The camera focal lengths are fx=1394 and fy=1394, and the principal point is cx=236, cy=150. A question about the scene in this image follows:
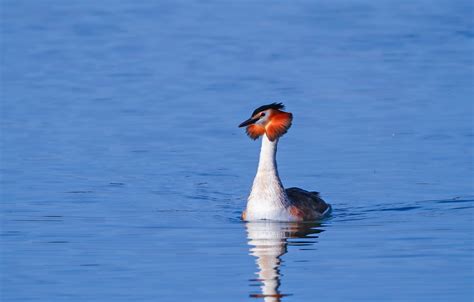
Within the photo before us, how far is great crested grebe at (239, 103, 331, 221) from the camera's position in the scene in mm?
18984

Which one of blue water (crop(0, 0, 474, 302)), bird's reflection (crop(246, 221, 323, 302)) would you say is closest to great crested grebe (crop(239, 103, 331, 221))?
bird's reflection (crop(246, 221, 323, 302))

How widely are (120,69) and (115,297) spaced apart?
1757 cm

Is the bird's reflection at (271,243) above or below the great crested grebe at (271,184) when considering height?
below

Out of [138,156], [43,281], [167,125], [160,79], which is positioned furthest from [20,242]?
[160,79]

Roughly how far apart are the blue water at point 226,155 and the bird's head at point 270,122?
1303 millimetres

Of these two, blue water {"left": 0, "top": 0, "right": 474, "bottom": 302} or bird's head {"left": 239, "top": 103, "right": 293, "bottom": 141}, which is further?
bird's head {"left": 239, "top": 103, "right": 293, "bottom": 141}

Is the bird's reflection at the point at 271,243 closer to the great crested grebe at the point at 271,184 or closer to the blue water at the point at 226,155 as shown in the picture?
the blue water at the point at 226,155

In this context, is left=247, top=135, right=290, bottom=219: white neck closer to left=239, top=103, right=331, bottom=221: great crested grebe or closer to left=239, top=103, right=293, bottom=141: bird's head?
left=239, top=103, right=331, bottom=221: great crested grebe

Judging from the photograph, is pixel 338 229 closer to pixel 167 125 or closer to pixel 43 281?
pixel 43 281

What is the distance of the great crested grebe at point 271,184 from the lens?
1898 cm

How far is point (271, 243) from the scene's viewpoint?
17.5m

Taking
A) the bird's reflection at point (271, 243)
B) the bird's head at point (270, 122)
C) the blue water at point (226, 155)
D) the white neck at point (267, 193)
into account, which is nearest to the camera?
the bird's reflection at point (271, 243)

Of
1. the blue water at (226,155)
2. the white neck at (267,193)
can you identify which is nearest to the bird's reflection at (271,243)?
the blue water at (226,155)

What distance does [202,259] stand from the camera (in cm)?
1633
